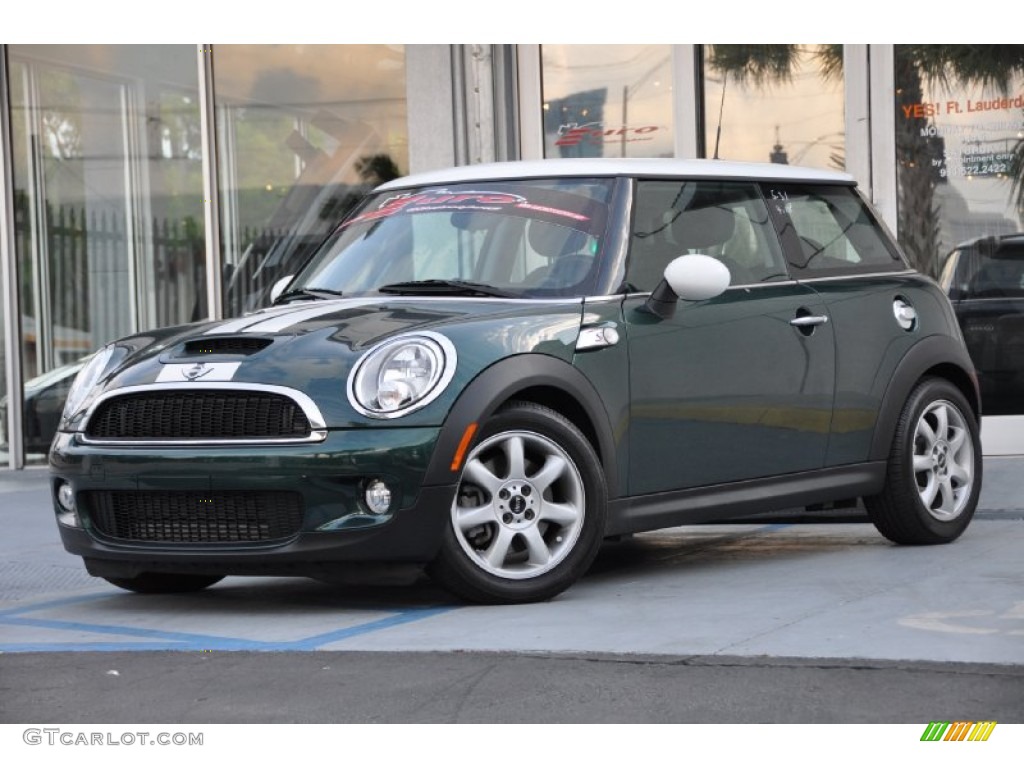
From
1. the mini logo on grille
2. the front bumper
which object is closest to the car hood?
the mini logo on grille

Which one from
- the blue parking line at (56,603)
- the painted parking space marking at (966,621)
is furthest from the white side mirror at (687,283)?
the blue parking line at (56,603)

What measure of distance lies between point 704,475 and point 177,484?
1898 millimetres

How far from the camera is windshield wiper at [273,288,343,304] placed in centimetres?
690

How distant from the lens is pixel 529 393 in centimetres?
→ 621

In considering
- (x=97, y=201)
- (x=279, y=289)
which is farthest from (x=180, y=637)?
(x=97, y=201)

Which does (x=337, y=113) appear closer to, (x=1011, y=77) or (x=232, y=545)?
(x=1011, y=77)

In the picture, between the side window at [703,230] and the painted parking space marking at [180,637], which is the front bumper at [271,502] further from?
the side window at [703,230]

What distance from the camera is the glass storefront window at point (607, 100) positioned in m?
11.7

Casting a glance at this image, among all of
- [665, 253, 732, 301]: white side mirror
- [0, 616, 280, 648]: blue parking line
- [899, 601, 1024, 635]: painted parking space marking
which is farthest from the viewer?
[665, 253, 732, 301]: white side mirror

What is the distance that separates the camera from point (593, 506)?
6.21 m

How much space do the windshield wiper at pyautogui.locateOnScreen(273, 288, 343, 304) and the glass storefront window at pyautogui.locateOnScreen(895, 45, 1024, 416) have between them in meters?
5.19

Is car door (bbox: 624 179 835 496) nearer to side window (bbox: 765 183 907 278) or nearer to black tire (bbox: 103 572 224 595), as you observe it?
side window (bbox: 765 183 907 278)
